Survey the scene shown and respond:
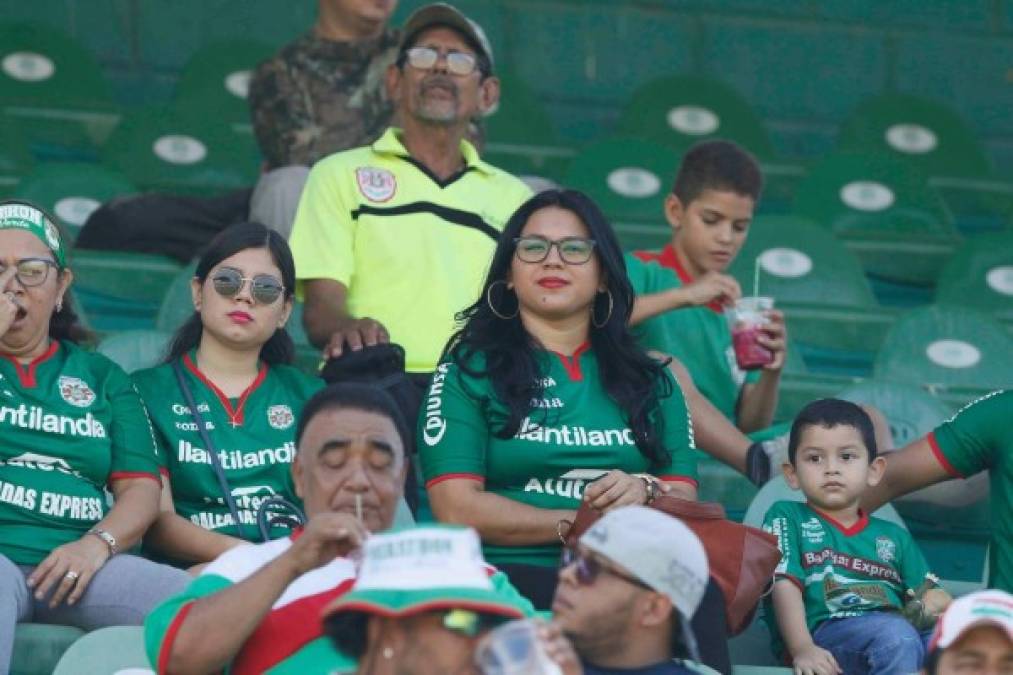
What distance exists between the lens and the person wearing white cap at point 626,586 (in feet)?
11.8

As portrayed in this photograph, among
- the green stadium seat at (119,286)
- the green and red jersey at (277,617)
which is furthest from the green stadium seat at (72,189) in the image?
the green and red jersey at (277,617)

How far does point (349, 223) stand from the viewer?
19.9 ft

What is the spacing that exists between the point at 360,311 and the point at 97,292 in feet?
3.99

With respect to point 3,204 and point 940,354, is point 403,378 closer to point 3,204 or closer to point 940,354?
point 3,204

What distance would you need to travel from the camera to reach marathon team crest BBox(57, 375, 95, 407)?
16.1ft

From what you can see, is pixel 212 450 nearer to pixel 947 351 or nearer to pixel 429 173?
pixel 429 173

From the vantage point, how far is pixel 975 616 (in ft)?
12.4

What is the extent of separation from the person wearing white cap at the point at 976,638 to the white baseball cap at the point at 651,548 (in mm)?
474

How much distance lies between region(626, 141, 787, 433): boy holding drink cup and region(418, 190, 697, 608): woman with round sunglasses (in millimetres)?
587

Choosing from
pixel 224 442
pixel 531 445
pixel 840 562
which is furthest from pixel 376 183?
pixel 840 562

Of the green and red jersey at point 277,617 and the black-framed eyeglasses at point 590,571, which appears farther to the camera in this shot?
the green and red jersey at point 277,617

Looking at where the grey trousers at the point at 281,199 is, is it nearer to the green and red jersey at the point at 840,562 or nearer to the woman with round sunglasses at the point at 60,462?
the woman with round sunglasses at the point at 60,462

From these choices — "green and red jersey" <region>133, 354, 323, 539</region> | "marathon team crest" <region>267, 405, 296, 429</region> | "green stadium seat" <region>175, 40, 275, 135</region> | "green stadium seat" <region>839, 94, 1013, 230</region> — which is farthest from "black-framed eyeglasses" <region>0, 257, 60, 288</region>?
"green stadium seat" <region>839, 94, 1013, 230</region>

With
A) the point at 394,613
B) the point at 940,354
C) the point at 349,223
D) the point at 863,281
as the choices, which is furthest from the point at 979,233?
the point at 394,613
